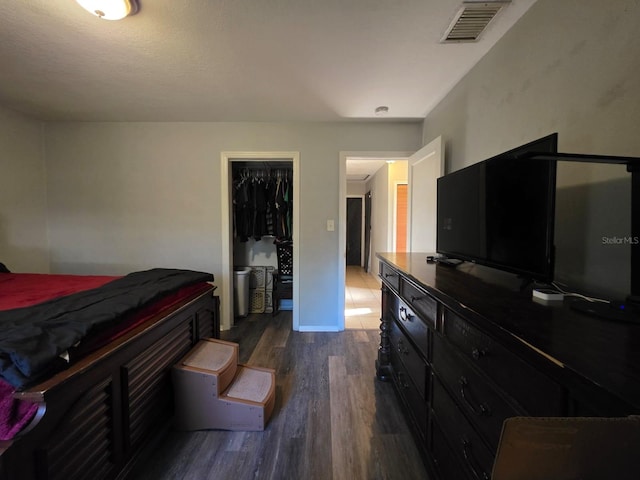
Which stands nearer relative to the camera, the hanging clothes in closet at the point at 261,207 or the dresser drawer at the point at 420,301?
the dresser drawer at the point at 420,301

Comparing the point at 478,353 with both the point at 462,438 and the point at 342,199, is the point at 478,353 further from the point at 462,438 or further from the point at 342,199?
Answer: the point at 342,199

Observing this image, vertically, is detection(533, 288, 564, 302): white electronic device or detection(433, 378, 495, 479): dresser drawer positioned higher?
detection(533, 288, 564, 302): white electronic device

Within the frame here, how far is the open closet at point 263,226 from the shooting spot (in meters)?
3.45

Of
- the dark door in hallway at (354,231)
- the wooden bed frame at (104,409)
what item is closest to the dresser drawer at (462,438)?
the wooden bed frame at (104,409)

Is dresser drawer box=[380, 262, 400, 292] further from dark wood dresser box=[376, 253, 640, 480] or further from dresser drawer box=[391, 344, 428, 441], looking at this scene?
dresser drawer box=[391, 344, 428, 441]

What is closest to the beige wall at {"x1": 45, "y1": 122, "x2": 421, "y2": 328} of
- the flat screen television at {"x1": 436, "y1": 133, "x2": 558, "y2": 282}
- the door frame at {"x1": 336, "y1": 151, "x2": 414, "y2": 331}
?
the door frame at {"x1": 336, "y1": 151, "x2": 414, "y2": 331}

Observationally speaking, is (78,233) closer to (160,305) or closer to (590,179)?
(160,305)

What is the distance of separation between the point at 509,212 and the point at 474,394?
714 mm

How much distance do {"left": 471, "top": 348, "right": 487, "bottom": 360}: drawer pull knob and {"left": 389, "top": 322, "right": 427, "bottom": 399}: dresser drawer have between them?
462mm

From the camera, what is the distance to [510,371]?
70 cm

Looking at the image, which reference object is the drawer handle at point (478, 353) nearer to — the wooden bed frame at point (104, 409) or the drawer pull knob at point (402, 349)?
the drawer pull knob at point (402, 349)

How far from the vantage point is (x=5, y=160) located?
2.65 m

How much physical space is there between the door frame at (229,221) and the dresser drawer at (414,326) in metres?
1.60

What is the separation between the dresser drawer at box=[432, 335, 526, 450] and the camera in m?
0.76
